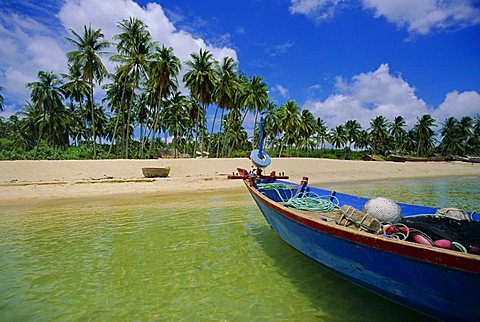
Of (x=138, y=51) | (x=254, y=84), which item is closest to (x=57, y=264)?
(x=138, y=51)

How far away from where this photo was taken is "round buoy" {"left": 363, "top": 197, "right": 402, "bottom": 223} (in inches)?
153

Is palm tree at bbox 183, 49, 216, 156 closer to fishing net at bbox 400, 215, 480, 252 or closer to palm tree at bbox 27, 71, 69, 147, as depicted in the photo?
palm tree at bbox 27, 71, 69, 147

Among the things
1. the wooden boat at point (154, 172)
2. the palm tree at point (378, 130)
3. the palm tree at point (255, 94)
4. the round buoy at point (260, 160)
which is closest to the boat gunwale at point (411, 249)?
the round buoy at point (260, 160)

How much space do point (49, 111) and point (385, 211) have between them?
48.4 m

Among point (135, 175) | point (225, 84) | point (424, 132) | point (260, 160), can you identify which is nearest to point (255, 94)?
point (225, 84)

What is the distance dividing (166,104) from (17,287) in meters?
44.9

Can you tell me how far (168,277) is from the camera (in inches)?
181

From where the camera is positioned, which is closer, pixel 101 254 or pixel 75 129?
pixel 101 254

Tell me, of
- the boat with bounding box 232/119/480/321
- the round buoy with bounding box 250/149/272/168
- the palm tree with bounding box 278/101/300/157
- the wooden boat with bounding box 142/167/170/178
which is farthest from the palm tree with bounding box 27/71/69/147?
the boat with bounding box 232/119/480/321

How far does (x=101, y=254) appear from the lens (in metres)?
5.77

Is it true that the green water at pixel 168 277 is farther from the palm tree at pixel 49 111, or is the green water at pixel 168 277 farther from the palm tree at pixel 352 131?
the palm tree at pixel 352 131

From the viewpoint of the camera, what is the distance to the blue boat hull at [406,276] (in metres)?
2.18

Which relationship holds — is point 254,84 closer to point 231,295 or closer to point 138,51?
point 138,51

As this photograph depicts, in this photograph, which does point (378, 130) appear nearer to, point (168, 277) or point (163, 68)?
point (163, 68)
